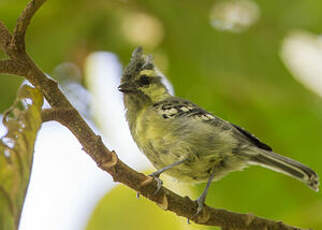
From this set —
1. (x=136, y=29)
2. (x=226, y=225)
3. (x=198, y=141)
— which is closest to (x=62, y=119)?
(x=226, y=225)

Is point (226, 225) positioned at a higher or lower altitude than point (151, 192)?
lower

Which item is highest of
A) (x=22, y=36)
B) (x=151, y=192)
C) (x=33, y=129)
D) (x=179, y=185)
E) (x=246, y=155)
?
(x=22, y=36)

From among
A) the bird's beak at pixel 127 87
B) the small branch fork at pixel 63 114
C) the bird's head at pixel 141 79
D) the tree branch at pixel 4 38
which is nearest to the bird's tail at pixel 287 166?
the bird's head at pixel 141 79

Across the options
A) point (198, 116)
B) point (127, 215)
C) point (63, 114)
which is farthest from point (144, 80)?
point (63, 114)

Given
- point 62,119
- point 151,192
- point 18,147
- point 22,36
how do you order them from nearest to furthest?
1. point 18,147
2. point 22,36
3. point 62,119
4. point 151,192

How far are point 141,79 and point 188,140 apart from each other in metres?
0.76

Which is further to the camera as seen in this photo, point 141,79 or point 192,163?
point 141,79

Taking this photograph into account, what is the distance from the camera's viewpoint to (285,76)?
3885mm

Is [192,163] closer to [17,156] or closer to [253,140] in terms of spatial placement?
[253,140]

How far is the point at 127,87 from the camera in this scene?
157 inches

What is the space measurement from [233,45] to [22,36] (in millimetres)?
2444

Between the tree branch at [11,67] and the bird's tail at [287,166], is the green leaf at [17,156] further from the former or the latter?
the bird's tail at [287,166]

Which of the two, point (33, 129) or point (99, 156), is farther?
point (99, 156)

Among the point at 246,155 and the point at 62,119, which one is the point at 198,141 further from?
the point at 62,119
